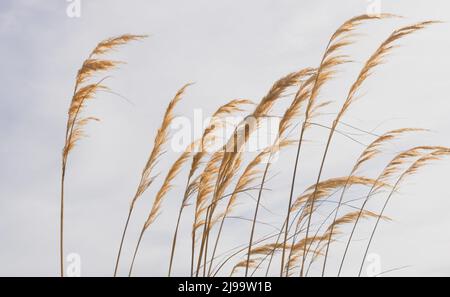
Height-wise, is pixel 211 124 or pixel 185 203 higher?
pixel 211 124

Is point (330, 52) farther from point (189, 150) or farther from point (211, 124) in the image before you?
point (189, 150)

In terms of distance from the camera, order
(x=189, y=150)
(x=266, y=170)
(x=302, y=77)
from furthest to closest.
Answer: (x=189, y=150)
(x=266, y=170)
(x=302, y=77)

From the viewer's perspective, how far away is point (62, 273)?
4.11m
